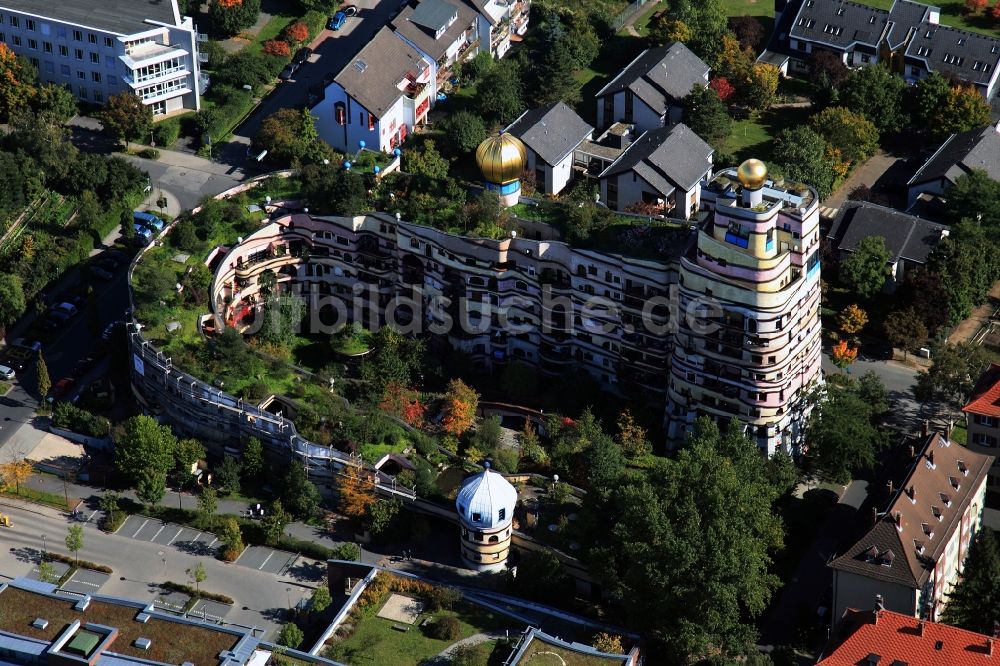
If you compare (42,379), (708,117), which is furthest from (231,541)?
(708,117)

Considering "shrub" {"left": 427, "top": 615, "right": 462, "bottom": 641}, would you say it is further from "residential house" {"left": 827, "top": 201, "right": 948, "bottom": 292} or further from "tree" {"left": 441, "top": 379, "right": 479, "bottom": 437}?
"residential house" {"left": 827, "top": 201, "right": 948, "bottom": 292}

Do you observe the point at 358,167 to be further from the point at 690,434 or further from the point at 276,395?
the point at 690,434

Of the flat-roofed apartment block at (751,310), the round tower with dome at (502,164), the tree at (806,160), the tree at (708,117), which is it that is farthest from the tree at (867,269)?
the round tower with dome at (502,164)

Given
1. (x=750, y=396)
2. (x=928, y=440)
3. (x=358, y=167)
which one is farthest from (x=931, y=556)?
(x=358, y=167)

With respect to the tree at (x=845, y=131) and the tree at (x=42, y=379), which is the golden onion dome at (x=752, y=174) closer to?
the tree at (x=845, y=131)

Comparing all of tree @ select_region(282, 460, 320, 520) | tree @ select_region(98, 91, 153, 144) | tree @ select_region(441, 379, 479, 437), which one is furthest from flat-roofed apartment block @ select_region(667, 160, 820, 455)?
tree @ select_region(98, 91, 153, 144)
